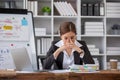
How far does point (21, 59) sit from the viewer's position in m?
2.14

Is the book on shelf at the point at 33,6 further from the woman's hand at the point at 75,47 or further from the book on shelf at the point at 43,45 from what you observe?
the woman's hand at the point at 75,47

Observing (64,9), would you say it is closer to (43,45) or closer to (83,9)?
(83,9)

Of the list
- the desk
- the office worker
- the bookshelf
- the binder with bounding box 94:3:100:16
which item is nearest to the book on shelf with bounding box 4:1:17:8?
the bookshelf

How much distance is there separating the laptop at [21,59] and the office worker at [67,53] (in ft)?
1.61

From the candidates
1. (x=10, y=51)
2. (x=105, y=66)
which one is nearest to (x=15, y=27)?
(x=10, y=51)

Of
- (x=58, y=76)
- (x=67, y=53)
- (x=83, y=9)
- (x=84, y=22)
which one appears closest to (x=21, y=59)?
(x=58, y=76)

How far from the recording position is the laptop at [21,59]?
2.10 m

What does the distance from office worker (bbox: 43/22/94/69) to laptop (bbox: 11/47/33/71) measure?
1.61 ft

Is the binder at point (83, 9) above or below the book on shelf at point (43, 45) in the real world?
above

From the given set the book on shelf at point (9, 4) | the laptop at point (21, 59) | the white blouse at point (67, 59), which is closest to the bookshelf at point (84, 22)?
the book on shelf at point (9, 4)

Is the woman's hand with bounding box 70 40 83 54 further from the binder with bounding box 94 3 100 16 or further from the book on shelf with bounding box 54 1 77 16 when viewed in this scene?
the binder with bounding box 94 3 100 16

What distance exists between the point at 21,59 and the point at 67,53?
790mm

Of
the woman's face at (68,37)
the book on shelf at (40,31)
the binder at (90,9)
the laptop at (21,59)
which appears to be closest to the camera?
the laptop at (21,59)

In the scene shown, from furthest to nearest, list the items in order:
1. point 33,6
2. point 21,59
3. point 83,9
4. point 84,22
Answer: point 84,22, point 83,9, point 33,6, point 21,59
